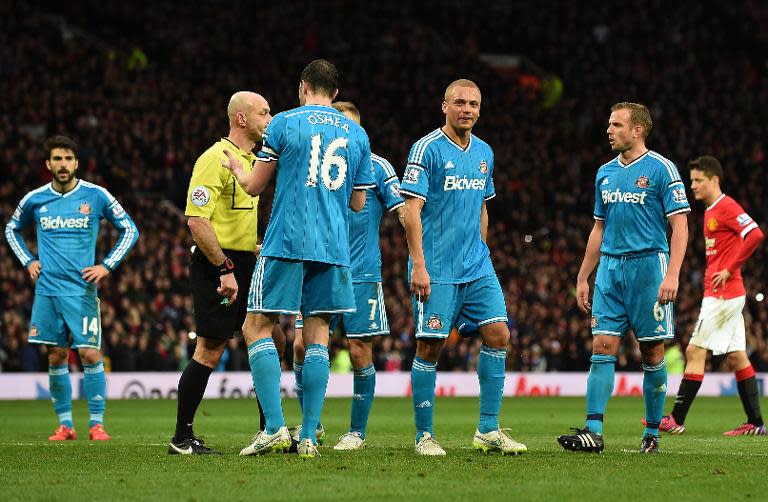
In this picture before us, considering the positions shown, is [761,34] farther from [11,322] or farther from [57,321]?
[57,321]

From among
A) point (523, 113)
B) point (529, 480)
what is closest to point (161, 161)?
point (523, 113)

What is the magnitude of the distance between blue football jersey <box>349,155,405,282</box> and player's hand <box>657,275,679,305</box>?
2.27 meters

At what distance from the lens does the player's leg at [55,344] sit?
37.2 ft

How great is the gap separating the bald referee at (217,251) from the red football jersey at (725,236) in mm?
5516

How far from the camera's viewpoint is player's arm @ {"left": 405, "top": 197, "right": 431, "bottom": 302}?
8.46 metres

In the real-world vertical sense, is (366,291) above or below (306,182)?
below

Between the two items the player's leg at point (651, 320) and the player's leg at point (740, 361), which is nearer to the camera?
the player's leg at point (651, 320)

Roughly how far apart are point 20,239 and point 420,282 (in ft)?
17.0

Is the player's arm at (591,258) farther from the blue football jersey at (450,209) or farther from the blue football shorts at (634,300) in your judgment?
the blue football jersey at (450,209)

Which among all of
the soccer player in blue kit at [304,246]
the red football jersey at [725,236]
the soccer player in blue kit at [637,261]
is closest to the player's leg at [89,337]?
the soccer player in blue kit at [304,246]

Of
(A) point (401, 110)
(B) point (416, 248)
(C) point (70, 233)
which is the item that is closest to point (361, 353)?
(B) point (416, 248)

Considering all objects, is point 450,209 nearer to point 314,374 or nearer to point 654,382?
point 314,374

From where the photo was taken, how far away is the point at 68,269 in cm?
1141

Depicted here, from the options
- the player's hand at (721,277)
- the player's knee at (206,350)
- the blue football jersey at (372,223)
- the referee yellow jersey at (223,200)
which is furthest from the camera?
the player's hand at (721,277)
